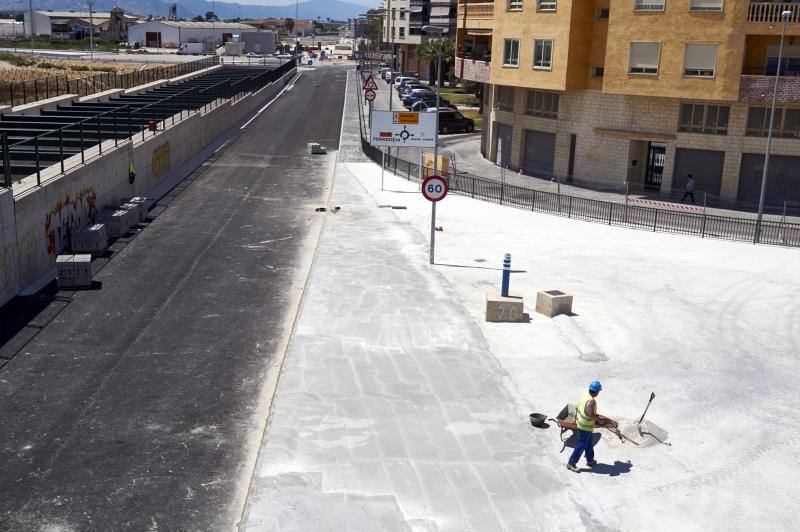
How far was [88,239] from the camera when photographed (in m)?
27.4

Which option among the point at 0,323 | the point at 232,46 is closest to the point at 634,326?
the point at 0,323

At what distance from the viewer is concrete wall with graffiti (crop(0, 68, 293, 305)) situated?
23016 mm

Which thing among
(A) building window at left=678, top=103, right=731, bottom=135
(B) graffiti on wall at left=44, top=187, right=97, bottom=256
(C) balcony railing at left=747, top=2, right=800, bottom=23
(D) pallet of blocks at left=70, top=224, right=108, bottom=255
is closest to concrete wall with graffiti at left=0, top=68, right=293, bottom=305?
(B) graffiti on wall at left=44, top=187, right=97, bottom=256

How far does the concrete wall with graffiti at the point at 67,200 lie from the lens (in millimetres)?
23016

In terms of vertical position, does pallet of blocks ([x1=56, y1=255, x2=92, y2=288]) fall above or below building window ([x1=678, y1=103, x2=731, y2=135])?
below

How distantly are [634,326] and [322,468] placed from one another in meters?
11.5

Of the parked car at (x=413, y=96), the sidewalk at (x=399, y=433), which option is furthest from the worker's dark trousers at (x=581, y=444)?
the parked car at (x=413, y=96)

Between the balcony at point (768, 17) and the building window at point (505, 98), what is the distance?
16861 mm

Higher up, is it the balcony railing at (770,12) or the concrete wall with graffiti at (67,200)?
the balcony railing at (770,12)

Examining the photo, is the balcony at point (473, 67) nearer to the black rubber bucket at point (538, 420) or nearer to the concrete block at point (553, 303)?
the concrete block at point (553, 303)

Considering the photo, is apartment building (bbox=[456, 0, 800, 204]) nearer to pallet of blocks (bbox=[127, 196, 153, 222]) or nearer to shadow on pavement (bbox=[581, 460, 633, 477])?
pallet of blocks (bbox=[127, 196, 153, 222])

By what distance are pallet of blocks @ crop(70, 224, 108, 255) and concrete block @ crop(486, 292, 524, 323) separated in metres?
13.5

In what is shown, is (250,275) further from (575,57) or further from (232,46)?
(232,46)

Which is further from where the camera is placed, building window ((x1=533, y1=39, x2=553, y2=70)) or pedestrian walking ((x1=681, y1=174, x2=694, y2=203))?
building window ((x1=533, y1=39, x2=553, y2=70))
